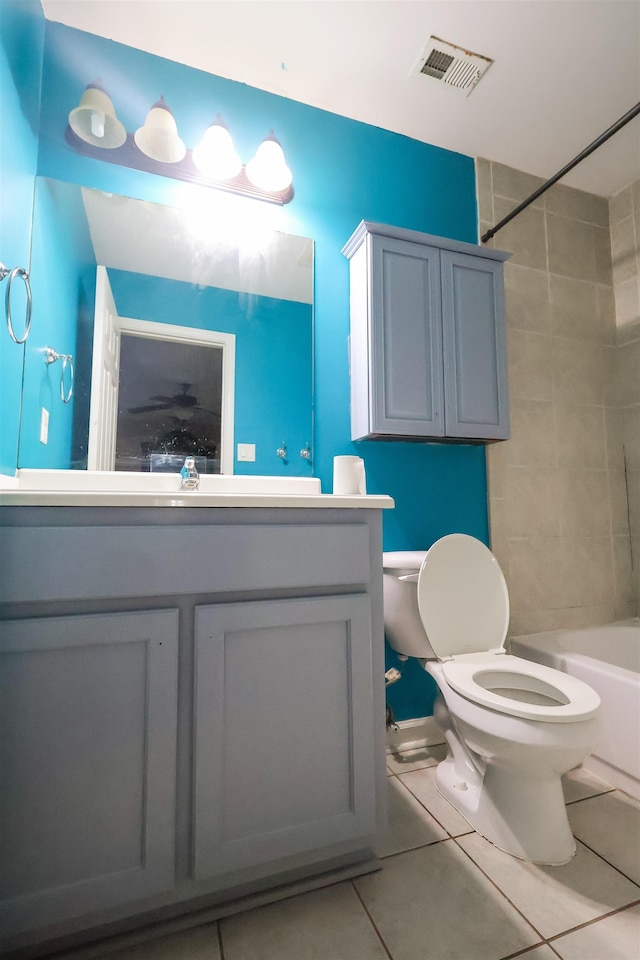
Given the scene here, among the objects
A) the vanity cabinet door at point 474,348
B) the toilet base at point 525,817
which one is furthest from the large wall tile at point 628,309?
the toilet base at point 525,817

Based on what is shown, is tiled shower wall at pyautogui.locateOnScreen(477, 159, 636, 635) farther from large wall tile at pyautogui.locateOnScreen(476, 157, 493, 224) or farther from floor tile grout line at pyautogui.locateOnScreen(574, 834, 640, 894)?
floor tile grout line at pyautogui.locateOnScreen(574, 834, 640, 894)

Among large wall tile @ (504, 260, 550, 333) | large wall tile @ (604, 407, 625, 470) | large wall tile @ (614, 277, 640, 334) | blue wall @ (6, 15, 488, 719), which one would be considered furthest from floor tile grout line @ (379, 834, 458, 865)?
large wall tile @ (614, 277, 640, 334)

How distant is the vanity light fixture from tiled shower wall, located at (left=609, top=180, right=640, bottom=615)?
1800 mm

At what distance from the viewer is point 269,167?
1616mm

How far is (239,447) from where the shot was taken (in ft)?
5.03

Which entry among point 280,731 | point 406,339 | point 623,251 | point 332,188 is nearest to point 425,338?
point 406,339

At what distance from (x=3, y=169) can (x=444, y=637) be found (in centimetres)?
181

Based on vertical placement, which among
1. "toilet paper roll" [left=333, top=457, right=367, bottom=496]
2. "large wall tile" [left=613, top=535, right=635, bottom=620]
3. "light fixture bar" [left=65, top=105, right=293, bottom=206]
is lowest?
"large wall tile" [left=613, top=535, right=635, bottom=620]

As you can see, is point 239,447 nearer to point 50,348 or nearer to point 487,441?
point 50,348

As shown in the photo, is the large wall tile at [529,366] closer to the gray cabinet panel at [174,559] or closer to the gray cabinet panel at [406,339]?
the gray cabinet panel at [406,339]

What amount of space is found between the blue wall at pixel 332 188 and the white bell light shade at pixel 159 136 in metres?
0.07

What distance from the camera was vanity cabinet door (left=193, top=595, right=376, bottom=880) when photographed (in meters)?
0.89

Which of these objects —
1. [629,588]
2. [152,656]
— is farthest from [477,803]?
[629,588]

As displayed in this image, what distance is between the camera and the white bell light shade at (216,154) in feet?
5.06
